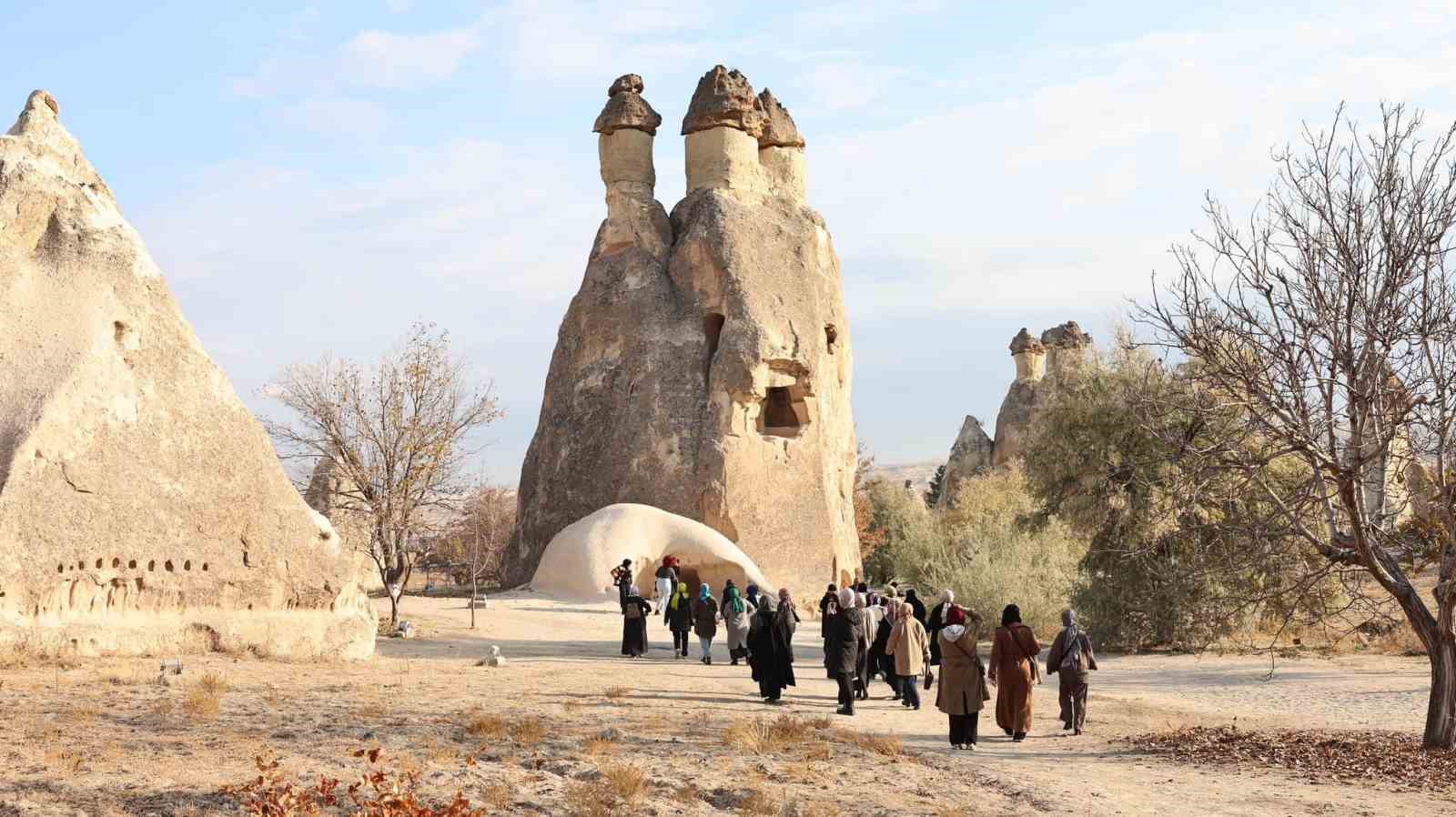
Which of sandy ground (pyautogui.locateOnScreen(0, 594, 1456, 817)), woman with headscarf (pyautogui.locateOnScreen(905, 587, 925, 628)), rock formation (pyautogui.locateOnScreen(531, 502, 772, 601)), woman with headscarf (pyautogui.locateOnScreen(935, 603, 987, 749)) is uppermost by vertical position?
rock formation (pyautogui.locateOnScreen(531, 502, 772, 601))

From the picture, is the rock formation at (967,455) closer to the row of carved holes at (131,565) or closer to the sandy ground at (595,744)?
the sandy ground at (595,744)

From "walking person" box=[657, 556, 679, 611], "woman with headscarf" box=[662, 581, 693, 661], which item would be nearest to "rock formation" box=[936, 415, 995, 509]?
"walking person" box=[657, 556, 679, 611]

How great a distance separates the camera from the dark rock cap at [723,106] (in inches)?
1352

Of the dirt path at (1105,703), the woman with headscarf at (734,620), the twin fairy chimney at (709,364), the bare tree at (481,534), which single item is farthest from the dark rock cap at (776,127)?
the woman with headscarf at (734,620)

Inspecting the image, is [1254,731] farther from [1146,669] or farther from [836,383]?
[836,383]

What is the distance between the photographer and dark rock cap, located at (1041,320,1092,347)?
5569 cm

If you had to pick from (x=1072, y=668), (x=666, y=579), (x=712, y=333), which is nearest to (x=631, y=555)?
(x=666, y=579)

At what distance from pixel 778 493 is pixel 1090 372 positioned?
11560 mm

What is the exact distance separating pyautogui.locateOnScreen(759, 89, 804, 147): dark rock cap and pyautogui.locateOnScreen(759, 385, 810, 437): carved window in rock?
687 cm

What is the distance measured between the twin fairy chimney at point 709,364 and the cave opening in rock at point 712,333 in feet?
0.15

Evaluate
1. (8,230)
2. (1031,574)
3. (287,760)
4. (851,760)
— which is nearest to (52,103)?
(8,230)

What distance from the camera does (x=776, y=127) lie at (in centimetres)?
3638

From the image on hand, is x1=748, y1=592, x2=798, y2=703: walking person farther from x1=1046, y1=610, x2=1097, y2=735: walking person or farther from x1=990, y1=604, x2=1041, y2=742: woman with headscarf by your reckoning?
x1=1046, y1=610, x2=1097, y2=735: walking person

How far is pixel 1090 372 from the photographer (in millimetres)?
22000
